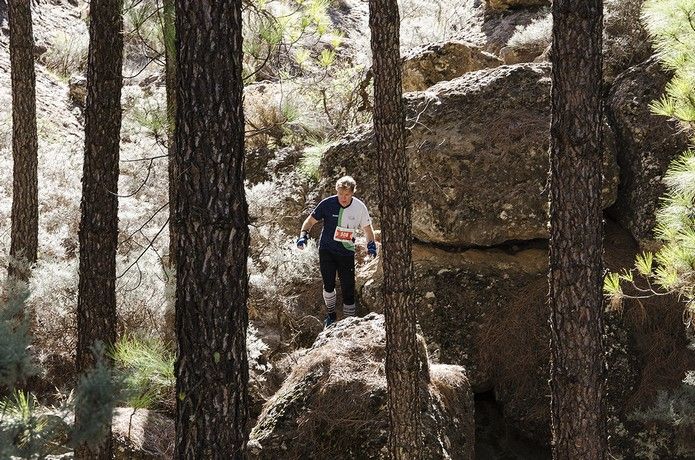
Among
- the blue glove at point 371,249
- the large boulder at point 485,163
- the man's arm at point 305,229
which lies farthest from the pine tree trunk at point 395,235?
the large boulder at point 485,163

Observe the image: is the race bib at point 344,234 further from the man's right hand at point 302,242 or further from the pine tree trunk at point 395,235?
the pine tree trunk at point 395,235

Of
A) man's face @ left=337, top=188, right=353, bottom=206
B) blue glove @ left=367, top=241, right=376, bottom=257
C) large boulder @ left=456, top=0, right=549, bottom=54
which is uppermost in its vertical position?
large boulder @ left=456, top=0, right=549, bottom=54

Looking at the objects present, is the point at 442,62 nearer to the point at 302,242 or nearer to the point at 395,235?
the point at 302,242

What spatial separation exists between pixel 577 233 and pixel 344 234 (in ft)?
12.0

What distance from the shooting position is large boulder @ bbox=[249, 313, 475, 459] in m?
6.15

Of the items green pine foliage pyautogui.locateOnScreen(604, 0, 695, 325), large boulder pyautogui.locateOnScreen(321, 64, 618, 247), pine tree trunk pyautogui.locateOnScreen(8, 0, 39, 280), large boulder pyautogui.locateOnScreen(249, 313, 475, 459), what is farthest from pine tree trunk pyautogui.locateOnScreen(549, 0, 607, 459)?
pine tree trunk pyautogui.locateOnScreen(8, 0, 39, 280)

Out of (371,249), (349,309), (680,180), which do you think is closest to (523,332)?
(349,309)

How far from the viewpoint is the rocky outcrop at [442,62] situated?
11945 millimetres

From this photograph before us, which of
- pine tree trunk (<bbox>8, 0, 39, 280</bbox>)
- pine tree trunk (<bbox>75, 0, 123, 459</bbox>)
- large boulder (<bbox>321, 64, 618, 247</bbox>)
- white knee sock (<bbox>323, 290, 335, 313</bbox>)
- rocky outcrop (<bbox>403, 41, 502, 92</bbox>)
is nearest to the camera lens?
pine tree trunk (<bbox>75, 0, 123, 459</bbox>)

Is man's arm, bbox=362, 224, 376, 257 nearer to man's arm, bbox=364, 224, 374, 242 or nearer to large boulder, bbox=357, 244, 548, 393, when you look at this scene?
man's arm, bbox=364, 224, 374, 242

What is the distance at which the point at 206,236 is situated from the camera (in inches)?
149

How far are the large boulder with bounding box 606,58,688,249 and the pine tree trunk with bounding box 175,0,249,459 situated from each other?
6291 millimetres

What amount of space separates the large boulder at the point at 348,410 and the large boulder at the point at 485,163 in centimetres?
247

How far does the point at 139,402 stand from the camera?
16.4ft
